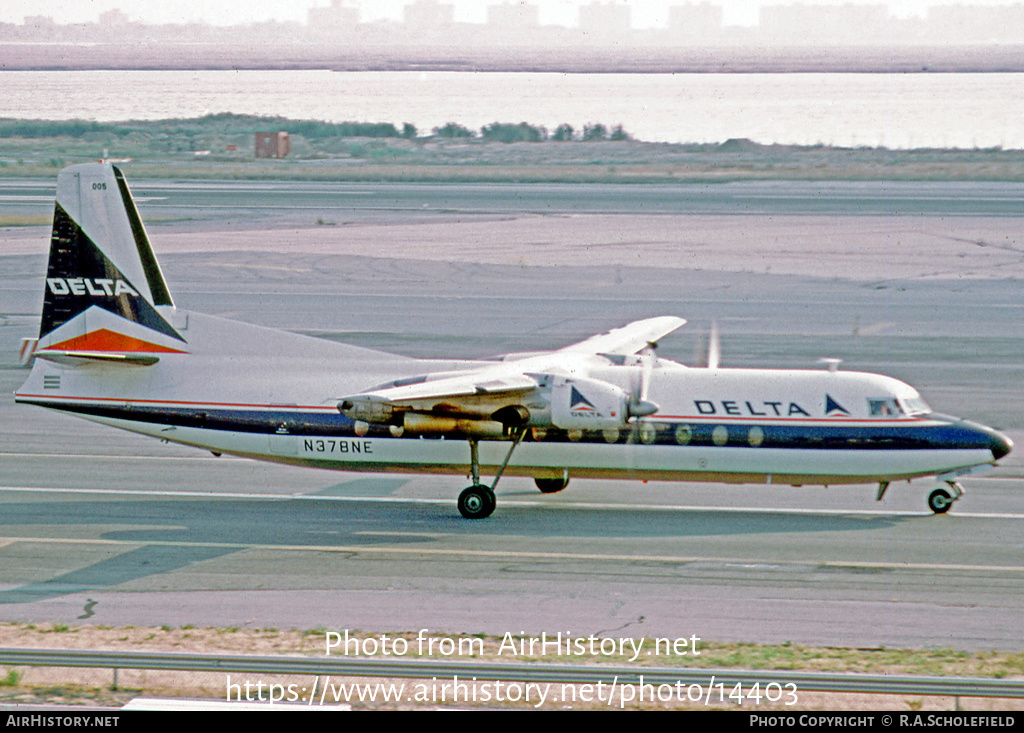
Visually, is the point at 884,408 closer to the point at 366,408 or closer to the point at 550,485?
the point at 550,485

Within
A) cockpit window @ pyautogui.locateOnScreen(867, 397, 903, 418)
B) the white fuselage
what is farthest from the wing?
cockpit window @ pyautogui.locateOnScreen(867, 397, 903, 418)

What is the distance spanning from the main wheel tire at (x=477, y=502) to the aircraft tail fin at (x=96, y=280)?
675 centimetres

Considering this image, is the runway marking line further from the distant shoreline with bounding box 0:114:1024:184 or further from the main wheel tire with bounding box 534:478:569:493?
the distant shoreline with bounding box 0:114:1024:184

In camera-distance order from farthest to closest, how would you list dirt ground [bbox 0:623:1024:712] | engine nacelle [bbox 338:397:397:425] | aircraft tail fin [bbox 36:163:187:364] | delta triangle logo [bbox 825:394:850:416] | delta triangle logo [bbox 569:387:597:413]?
1. aircraft tail fin [bbox 36:163:187:364]
2. delta triangle logo [bbox 825:394:850:416]
3. delta triangle logo [bbox 569:387:597:413]
4. engine nacelle [bbox 338:397:397:425]
5. dirt ground [bbox 0:623:1024:712]

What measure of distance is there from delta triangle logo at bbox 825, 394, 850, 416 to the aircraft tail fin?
12859mm

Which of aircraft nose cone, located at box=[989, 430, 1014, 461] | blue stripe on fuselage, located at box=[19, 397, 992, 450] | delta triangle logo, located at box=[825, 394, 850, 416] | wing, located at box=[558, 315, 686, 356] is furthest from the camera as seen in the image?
wing, located at box=[558, 315, 686, 356]

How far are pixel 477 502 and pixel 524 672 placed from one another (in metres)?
10.7

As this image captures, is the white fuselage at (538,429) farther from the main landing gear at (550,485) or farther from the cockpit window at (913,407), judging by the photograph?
the main landing gear at (550,485)

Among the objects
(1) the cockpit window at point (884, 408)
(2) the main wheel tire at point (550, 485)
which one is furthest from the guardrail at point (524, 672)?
(2) the main wheel tire at point (550, 485)

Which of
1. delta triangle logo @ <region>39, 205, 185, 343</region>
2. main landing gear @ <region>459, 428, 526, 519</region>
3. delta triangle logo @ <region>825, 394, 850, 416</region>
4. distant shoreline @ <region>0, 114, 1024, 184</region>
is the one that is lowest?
main landing gear @ <region>459, 428, 526, 519</region>

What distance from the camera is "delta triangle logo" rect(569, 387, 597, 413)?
837 inches

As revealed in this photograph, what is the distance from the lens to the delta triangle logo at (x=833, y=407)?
22656mm

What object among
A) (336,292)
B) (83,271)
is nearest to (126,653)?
(83,271)

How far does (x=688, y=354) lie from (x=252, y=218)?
126 feet
